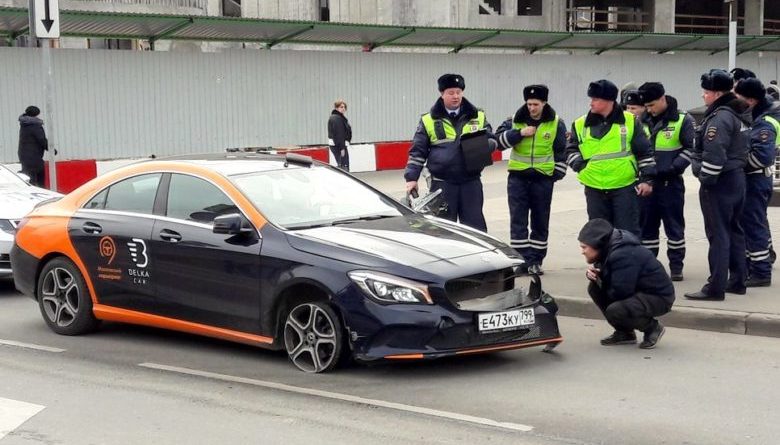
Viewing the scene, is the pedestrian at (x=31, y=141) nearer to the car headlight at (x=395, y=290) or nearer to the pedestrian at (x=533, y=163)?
A: the pedestrian at (x=533, y=163)

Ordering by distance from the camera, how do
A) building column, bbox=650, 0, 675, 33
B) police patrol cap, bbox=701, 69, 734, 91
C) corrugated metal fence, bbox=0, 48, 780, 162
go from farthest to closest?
building column, bbox=650, 0, 675, 33
corrugated metal fence, bbox=0, 48, 780, 162
police patrol cap, bbox=701, 69, 734, 91

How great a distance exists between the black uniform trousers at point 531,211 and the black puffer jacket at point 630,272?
2.66 m

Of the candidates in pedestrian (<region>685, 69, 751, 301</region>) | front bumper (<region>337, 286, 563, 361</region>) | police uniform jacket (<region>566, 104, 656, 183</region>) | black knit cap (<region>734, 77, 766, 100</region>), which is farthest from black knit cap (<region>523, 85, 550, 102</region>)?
front bumper (<region>337, 286, 563, 361</region>)

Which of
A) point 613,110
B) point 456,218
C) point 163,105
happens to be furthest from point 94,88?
point 613,110

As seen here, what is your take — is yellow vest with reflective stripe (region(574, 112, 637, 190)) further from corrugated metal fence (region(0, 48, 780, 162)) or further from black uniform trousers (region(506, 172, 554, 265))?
corrugated metal fence (region(0, 48, 780, 162))

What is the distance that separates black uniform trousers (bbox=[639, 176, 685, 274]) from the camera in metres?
10.7

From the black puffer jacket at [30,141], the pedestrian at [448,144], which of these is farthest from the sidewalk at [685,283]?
the black puffer jacket at [30,141]

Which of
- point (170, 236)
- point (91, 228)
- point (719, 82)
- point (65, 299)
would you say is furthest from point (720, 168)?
point (65, 299)

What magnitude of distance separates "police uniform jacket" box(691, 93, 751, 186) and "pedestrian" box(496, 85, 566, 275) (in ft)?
5.18

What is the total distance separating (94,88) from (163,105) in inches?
62.1

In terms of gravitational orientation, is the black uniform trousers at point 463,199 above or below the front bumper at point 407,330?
above

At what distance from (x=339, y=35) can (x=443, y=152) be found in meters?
15.0

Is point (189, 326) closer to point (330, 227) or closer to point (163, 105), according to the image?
point (330, 227)

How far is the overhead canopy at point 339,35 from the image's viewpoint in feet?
68.5
